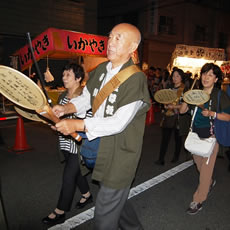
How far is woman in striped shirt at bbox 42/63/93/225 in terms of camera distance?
300 centimetres

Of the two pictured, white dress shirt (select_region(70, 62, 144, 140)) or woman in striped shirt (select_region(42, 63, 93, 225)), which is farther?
woman in striped shirt (select_region(42, 63, 93, 225))

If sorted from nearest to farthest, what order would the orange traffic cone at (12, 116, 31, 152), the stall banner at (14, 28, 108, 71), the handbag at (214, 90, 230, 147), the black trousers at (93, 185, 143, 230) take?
the black trousers at (93, 185, 143, 230), the handbag at (214, 90, 230, 147), the orange traffic cone at (12, 116, 31, 152), the stall banner at (14, 28, 108, 71)

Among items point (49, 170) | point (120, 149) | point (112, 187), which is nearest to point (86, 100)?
point (120, 149)

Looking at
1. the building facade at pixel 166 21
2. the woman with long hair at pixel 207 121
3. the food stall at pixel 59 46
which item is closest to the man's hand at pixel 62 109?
the woman with long hair at pixel 207 121

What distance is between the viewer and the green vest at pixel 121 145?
2.00 meters

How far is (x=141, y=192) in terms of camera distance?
13.0 feet

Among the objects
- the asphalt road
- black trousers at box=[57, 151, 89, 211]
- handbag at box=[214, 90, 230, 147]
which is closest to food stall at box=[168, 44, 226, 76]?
the asphalt road

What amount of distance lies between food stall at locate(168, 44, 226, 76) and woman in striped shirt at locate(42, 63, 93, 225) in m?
8.51

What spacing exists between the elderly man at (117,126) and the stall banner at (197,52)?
31.3 feet

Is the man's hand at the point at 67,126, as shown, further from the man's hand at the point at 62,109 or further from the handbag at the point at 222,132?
the handbag at the point at 222,132

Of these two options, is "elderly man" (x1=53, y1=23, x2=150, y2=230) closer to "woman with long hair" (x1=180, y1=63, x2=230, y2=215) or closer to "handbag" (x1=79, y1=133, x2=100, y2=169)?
"handbag" (x1=79, y1=133, x2=100, y2=169)

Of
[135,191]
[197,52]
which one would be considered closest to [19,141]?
[135,191]

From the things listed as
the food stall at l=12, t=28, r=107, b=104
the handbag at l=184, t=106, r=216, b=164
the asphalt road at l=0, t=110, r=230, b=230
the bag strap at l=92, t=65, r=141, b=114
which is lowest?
Answer: the asphalt road at l=0, t=110, r=230, b=230

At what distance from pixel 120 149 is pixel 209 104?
6.13ft
